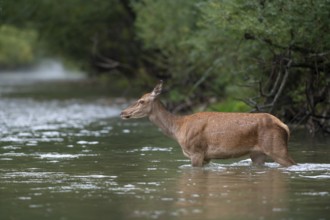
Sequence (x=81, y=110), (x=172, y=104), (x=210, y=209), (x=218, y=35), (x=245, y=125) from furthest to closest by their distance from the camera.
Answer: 1. (x=81, y=110)
2. (x=172, y=104)
3. (x=218, y=35)
4. (x=245, y=125)
5. (x=210, y=209)

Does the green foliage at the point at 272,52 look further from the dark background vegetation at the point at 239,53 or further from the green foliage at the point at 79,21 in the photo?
the green foliage at the point at 79,21

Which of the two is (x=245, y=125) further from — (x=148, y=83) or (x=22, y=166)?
(x=148, y=83)

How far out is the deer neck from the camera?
717 inches

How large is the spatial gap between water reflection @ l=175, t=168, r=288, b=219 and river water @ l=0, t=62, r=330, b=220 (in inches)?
0.5

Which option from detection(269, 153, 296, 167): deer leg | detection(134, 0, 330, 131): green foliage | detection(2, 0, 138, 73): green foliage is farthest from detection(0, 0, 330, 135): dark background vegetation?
detection(269, 153, 296, 167): deer leg

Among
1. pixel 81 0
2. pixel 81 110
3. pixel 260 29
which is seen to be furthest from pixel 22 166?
pixel 81 0

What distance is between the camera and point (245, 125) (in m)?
17.2

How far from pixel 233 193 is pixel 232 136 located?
324 cm

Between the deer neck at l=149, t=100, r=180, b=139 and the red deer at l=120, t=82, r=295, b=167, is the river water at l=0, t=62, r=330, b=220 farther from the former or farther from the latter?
the deer neck at l=149, t=100, r=180, b=139

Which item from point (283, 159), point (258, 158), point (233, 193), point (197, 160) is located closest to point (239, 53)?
point (258, 158)

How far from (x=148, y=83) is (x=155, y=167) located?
22.1 metres

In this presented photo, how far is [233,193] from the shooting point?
46.0 feet

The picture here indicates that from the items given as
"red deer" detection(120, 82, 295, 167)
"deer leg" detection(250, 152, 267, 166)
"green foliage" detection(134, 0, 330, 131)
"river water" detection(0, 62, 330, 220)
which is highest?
"green foliage" detection(134, 0, 330, 131)

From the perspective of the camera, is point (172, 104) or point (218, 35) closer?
point (218, 35)
